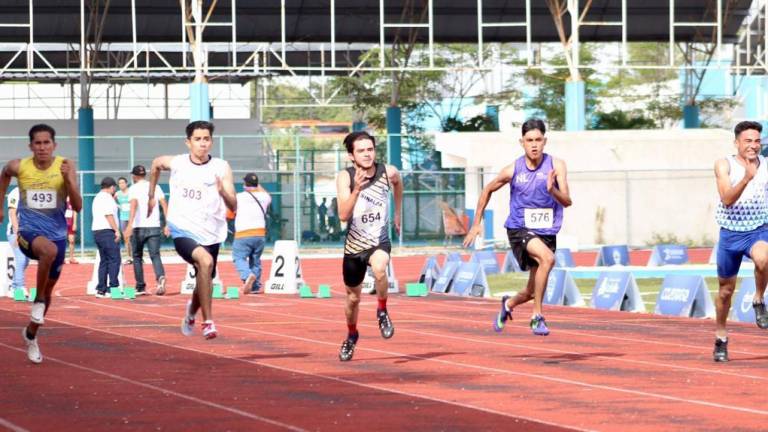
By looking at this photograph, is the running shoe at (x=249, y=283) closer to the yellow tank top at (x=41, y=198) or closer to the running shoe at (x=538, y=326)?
the running shoe at (x=538, y=326)

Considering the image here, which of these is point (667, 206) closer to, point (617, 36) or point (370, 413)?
point (617, 36)

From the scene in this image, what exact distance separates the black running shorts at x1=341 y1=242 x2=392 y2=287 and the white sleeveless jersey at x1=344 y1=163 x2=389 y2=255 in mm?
32

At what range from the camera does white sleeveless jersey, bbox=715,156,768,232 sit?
43.4ft

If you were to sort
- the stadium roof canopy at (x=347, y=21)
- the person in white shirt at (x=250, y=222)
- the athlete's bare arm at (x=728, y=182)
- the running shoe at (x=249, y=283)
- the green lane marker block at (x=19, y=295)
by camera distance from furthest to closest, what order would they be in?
the stadium roof canopy at (x=347, y=21) < the running shoe at (x=249, y=283) < the person in white shirt at (x=250, y=222) < the green lane marker block at (x=19, y=295) < the athlete's bare arm at (x=728, y=182)

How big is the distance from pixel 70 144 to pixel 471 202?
19.3 meters

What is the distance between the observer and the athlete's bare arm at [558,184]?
14.6 meters

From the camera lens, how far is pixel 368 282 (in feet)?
87.9

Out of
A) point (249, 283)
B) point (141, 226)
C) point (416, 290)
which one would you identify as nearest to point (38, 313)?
point (141, 226)

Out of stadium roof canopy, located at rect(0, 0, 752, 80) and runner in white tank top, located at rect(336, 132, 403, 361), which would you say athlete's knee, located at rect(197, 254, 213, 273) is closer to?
runner in white tank top, located at rect(336, 132, 403, 361)

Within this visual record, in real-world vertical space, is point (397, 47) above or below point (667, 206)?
above

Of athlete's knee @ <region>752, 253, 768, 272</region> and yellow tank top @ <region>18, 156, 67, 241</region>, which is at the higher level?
yellow tank top @ <region>18, 156, 67, 241</region>

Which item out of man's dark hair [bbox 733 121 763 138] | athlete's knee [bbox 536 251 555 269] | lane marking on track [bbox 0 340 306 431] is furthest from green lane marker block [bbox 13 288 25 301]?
man's dark hair [bbox 733 121 763 138]

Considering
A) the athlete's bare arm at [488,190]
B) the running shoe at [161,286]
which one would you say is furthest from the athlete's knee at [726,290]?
the running shoe at [161,286]

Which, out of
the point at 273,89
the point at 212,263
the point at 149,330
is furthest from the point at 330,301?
the point at 273,89
